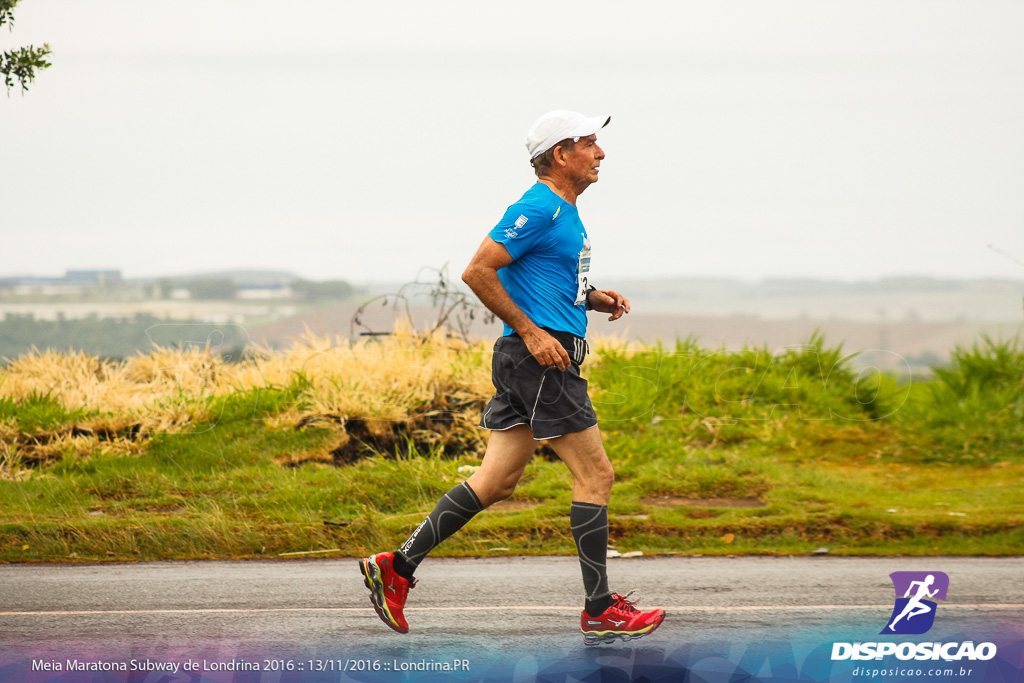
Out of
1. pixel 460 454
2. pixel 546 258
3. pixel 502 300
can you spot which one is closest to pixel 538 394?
pixel 502 300

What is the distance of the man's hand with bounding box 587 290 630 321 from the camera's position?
17.7 ft

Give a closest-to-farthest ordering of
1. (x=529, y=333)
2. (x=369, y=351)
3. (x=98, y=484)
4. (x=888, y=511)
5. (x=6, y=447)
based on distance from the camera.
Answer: (x=529, y=333) < (x=888, y=511) < (x=98, y=484) < (x=6, y=447) < (x=369, y=351)

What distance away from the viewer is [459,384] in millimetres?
10781

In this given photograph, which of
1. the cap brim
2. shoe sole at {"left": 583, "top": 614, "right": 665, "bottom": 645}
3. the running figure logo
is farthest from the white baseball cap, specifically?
the running figure logo

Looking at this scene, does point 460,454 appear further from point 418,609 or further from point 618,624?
point 618,624

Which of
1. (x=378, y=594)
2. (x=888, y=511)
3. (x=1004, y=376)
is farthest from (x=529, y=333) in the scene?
(x=1004, y=376)

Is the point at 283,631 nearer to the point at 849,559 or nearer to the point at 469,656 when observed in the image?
the point at 469,656

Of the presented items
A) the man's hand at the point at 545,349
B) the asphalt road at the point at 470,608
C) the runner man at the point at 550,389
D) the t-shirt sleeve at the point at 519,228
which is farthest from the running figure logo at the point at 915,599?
the t-shirt sleeve at the point at 519,228

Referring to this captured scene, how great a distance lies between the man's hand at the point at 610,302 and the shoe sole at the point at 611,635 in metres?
1.59

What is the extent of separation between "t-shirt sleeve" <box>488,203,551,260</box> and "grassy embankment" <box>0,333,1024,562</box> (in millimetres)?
3326

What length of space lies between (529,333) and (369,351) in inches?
295

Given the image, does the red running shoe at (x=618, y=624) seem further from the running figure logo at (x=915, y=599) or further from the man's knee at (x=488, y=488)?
the running figure logo at (x=915, y=599)

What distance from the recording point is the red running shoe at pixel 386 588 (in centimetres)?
504

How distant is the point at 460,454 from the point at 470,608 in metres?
4.03
